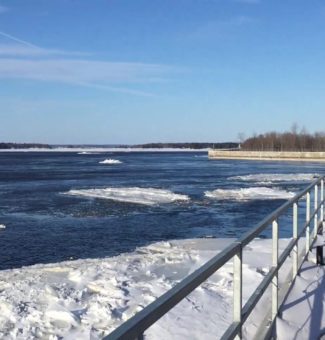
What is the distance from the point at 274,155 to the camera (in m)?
123

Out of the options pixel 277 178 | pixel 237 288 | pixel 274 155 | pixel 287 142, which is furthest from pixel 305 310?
pixel 287 142

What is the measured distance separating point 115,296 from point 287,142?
6152 inches

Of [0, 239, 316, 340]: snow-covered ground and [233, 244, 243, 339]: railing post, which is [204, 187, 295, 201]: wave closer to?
[0, 239, 316, 340]: snow-covered ground

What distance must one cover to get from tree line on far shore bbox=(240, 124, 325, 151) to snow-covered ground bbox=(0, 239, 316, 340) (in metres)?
138

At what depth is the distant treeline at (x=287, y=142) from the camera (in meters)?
151

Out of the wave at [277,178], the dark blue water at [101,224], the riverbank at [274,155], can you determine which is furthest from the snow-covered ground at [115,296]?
the riverbank at [274,155]

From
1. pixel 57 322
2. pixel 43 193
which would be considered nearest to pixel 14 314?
pixel 57 322

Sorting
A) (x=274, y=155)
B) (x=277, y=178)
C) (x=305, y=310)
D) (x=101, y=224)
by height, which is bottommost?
(x=277, y=178)

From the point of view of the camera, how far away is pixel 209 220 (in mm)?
20938

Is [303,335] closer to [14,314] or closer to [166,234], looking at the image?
[14,314]

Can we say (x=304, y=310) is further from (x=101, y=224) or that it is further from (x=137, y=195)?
(x=137, y=195)

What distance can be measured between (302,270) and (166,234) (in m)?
10.7

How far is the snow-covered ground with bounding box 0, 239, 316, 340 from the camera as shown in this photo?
21.2 ft

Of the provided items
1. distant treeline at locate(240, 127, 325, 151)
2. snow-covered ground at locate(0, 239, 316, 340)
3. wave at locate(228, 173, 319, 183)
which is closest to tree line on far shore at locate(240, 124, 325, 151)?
distant treeline at locate(240, 127, 325, 151)
